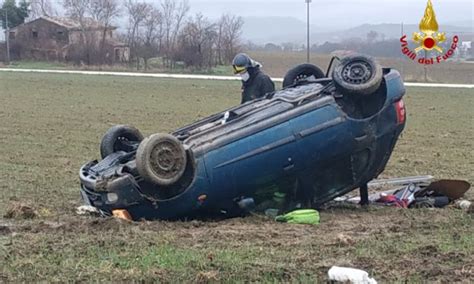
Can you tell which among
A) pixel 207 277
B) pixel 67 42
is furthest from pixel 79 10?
pixel 207 277

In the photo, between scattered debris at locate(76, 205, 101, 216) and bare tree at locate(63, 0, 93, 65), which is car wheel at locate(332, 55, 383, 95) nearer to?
scattered debris at locate(76, 205, 101, 216)

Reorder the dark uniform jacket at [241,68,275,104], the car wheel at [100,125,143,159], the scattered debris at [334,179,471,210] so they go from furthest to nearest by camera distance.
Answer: the dark uniform jacket at [241,68,275,104] → the scattered debris at [334,179,471,210] → the car wheel at [100,125,143,159]

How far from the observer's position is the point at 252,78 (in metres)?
9.46

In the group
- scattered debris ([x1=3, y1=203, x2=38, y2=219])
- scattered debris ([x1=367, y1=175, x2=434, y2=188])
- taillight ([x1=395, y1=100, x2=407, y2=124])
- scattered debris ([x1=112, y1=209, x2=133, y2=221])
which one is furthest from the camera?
scattered debris ([x1=367, y1=175, x2=434, y2=188])

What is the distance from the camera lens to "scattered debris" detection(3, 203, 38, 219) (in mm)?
7523

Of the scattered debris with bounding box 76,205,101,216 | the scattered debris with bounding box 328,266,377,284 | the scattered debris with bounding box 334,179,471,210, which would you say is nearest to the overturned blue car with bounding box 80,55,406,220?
the scattered debris with bounding box 76,205,101,216

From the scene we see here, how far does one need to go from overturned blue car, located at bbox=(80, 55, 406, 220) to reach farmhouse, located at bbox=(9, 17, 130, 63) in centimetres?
5720

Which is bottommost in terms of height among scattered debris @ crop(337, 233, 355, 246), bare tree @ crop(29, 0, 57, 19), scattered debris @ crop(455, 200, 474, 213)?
scattered debris @ crop(455, 200, 474, 213)

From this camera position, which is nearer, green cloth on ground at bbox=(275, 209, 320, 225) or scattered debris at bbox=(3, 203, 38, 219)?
green cloth on ground at bbox=(275, 209, 320, 225)

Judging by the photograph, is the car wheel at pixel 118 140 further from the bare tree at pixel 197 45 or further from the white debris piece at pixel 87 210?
the bare tree at pixel 197 45

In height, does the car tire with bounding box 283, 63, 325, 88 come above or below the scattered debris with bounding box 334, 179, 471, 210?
above

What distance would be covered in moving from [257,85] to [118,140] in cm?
190

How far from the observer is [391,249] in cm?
584

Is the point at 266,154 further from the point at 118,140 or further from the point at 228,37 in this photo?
the point at 228,37
